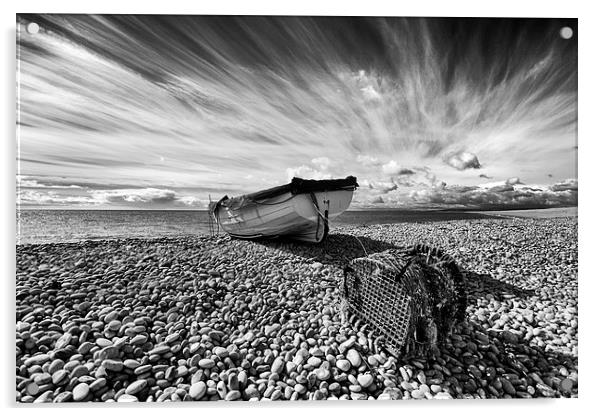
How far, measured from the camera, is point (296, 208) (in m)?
4.50

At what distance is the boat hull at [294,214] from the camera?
14.8ft

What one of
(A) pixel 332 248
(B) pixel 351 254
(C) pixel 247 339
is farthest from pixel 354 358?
(A) pixel 332 248

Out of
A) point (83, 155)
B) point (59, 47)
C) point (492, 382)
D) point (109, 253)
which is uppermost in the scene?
point (59, 47)

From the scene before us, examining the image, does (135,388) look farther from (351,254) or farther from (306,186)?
(351,254)

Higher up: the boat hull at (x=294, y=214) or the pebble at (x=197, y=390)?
the boat hull at (x=294, y=214)

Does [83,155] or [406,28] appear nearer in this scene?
[406,28]

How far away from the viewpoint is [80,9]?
8.28 ft

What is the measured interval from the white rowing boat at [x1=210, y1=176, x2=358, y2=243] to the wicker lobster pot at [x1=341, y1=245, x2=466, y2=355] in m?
2.12

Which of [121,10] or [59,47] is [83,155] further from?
[121,10]

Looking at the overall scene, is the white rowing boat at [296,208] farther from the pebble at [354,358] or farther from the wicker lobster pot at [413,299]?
the pebble at [354,358]

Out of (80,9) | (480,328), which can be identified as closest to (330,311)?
(480,328)

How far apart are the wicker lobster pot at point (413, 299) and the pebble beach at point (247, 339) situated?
0.15 m

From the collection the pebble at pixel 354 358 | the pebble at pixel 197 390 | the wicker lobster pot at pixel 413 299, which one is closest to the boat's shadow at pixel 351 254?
the wicker lobster pot at pixel 413 299

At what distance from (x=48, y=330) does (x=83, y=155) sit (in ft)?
5.67
